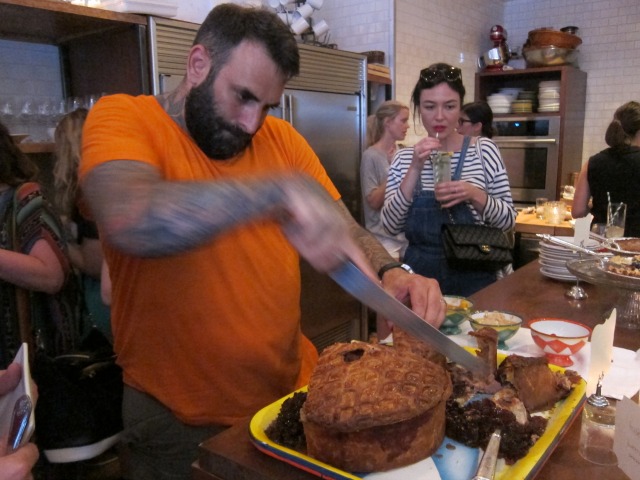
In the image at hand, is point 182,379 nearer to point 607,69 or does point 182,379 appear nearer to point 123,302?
point 123,302

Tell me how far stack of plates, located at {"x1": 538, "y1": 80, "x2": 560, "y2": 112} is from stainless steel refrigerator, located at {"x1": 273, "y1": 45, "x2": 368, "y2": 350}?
2.44 m

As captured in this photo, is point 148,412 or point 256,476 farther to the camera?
point 148,412

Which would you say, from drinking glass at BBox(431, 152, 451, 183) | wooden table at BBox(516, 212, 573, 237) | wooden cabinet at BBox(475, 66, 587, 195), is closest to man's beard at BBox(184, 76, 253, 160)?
drinking glass at BBox(431, 152, 451, 183)

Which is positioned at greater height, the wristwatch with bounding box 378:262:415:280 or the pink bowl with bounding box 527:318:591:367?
the wristwatch with bounding box 378:262:415:280

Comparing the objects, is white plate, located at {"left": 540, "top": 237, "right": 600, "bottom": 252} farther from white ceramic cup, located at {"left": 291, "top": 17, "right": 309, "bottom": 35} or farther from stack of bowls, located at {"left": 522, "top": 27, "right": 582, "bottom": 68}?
stack of bowls, located at {"left": 522, "top": 27, "right": 582, "bottom": 68}

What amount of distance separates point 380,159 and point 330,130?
1.29ft

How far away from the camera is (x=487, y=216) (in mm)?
2494

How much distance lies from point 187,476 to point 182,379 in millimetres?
298

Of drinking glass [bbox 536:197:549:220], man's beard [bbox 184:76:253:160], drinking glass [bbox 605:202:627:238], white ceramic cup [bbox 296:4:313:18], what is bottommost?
drinking glass [bbox 536:197:549:220]

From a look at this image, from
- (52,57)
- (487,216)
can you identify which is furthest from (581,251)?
(52,57)

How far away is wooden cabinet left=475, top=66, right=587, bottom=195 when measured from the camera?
5.51m

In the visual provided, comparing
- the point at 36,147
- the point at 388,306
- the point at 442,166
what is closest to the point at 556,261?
the point at 442,166

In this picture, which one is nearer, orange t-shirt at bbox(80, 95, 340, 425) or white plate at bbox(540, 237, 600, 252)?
orange t-shirt at bbox(80, 95, 340, 425)

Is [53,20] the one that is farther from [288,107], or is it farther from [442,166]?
[442,166]
